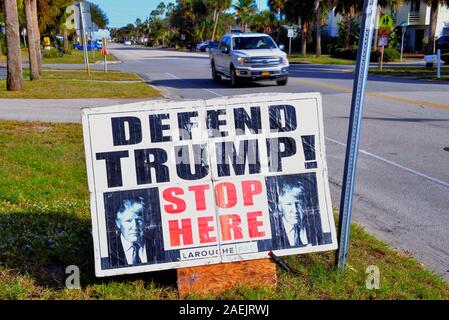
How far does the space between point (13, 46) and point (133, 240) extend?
14.9m

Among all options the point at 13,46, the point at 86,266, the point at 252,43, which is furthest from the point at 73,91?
the point at 86,266

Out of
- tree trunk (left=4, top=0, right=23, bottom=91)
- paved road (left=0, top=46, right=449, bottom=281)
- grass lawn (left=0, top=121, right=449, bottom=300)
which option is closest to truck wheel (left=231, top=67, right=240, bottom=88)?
paved road (left=0, top=46, right=449, bottom=281)

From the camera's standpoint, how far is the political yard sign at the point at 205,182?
3.84m

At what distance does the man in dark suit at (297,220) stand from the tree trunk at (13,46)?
1490cm

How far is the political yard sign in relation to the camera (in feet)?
12.6

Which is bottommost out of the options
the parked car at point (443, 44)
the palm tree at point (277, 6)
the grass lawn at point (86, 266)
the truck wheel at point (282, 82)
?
the truck wheel at point (282, 82)

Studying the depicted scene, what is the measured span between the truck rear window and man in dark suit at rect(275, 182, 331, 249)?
57.0ft

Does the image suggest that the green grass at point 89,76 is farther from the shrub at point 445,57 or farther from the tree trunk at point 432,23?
the tree trunk at point 432,23

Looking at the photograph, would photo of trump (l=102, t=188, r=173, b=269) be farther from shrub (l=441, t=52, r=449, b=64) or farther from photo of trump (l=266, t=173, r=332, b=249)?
shrub (l=441, t=52, r=449, b=64)

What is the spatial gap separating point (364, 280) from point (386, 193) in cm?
298

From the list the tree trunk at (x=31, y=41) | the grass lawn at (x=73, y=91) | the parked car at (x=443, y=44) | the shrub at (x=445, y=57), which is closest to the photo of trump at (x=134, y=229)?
the grass lawn at (x=73, y=91)

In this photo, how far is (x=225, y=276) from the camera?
390cm

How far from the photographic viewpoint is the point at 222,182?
155 inches
